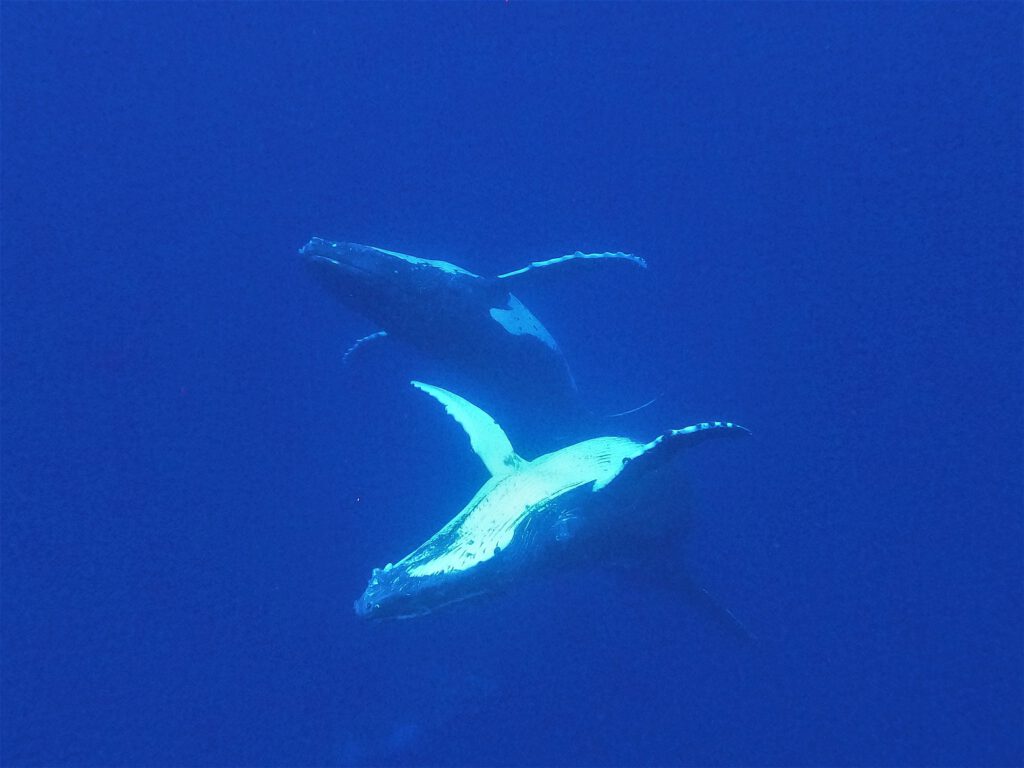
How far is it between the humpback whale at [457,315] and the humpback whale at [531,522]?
663 millimetres

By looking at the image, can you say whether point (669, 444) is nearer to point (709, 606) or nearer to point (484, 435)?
point (484, 435)

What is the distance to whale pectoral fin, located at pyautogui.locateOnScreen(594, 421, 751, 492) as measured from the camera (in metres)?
4.71

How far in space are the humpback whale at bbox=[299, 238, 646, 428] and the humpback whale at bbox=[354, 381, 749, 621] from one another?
26.1 inches

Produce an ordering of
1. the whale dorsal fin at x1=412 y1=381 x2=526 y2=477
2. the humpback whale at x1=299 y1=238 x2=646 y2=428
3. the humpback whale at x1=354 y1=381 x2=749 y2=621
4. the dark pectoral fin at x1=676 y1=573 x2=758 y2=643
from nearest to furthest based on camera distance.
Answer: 1. the humpback whale at x1=354 y1=381 x2=749 y2=621
2. the humpback whale at x1=299 y1=238 x2=646 y2=428
3. the whale dorsal fin at x1=412 y1=381 x2=526 y2=477
4. the dark pectoral fin at x1=676 y1=573 x2=758 y2=643

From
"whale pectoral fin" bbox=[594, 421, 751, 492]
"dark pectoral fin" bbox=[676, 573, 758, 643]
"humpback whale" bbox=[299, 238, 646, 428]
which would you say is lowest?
"dark pectoral fin" bbox=[676, 573, 758, 643]

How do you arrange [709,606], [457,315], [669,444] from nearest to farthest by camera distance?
[669,444], [457,315], [709,606]

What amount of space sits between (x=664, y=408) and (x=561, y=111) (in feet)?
15.0

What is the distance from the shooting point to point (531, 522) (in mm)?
5113

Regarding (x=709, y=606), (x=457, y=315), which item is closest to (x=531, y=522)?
(x=457, y=315)

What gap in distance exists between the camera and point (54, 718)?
27.3 ft

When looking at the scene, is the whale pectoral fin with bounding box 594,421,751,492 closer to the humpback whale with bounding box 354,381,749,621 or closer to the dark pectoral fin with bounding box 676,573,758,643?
the humpback whale with bounding box 354,381,749,621

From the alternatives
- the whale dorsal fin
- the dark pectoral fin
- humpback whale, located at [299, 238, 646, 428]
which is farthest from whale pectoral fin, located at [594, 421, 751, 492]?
the dark pectoral fin

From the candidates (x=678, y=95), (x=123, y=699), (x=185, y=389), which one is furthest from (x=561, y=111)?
(x=123, y=699)

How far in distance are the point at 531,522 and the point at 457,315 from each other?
82.9 inches
